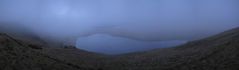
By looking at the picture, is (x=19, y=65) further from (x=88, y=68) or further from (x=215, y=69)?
(x=215, y=69)

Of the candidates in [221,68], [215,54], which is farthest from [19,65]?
[215,54]

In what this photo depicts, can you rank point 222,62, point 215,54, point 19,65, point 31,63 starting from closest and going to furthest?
point 19,65
point 31,63
point 222,62
point 215,54

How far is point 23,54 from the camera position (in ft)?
177

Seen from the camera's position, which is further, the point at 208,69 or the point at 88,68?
the point at 88,68

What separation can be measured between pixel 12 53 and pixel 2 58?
16.3ft

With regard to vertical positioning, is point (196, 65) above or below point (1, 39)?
below

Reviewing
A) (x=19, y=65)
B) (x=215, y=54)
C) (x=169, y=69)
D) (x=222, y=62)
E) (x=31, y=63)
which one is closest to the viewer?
(x=19, y=65)

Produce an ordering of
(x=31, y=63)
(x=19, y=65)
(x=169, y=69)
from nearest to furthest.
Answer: (x=19, y=65)
(x=31, y=63)
(x=169, y=69)

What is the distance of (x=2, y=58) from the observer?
156 ft

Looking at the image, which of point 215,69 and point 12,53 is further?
point 12,53

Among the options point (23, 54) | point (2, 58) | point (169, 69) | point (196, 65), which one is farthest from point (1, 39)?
point (196, 65)

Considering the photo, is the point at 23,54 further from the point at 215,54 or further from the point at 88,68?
the point at 215,54

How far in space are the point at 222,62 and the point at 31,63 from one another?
2933cm

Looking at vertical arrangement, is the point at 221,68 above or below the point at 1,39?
below
